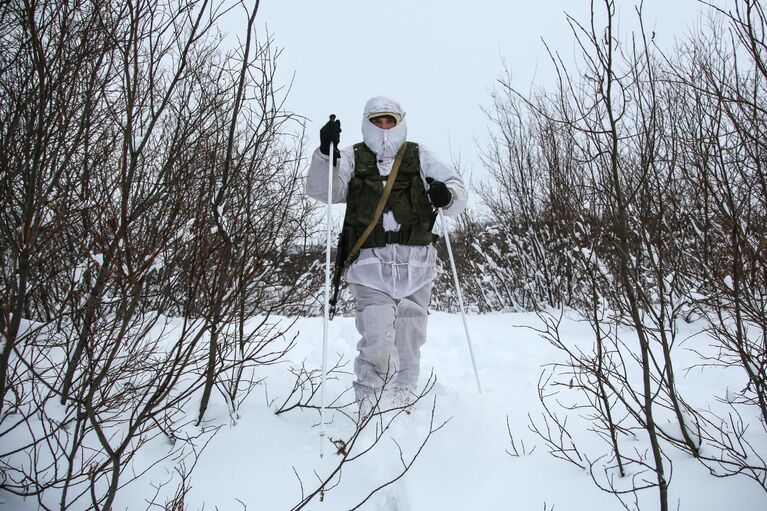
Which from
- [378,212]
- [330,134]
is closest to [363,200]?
[378,212]

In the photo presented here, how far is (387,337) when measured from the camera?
2555 mm

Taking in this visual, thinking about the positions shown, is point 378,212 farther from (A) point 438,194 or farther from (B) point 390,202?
(A) point 438,194

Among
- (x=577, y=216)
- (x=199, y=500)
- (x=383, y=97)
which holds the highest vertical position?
(x=383, y=97)

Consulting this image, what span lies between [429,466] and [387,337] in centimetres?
77

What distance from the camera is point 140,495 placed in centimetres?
165

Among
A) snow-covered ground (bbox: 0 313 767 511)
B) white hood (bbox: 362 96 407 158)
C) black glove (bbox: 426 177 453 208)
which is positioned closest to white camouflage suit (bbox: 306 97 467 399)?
white hood (bbox: 362 96 407 158)

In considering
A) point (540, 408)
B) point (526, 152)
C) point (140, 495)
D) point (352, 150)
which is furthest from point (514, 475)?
point (526, 152)

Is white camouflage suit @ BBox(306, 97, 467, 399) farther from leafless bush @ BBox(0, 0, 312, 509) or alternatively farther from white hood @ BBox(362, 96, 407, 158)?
leafless bush @ BBox(0, 0, 312, 509)

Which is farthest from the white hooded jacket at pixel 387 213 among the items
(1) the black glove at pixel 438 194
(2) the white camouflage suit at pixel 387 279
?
(1) the black glove at pixel 438 194


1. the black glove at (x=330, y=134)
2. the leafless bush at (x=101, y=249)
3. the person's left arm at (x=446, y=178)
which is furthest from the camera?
the person's left arm at (x=446, y=178)

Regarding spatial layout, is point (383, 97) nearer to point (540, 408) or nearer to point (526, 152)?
point (540, 408)

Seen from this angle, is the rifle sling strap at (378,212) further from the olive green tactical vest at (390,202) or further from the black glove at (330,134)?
the black glove at (330,134)

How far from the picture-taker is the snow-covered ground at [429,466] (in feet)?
5.34

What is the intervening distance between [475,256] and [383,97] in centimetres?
602
